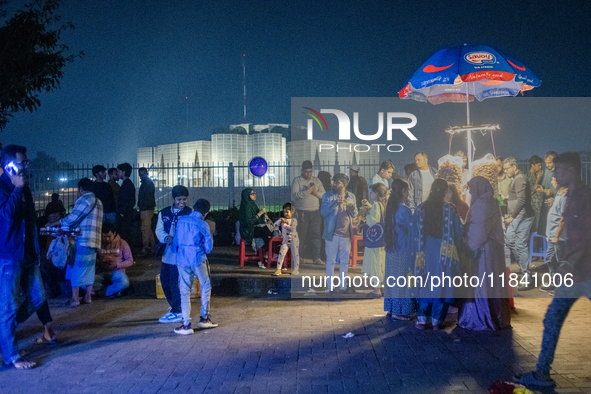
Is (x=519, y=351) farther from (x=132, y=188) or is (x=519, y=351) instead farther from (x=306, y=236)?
(x=132, y=188)

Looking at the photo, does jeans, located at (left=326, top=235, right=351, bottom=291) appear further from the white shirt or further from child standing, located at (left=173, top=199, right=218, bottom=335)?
A: child standing, located at (left=173, top=199, right=218, bottom=335)

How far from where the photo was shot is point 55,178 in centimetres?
1489

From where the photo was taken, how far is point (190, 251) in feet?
19.5

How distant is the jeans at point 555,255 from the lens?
14.1ft

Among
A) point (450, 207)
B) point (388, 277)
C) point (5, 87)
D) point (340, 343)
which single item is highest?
point (5, 87)

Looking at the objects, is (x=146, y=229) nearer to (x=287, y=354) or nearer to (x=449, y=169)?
(x=449, y=169)

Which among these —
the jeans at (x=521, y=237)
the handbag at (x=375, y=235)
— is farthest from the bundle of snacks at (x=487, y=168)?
the jeans at (x=521, y=237)

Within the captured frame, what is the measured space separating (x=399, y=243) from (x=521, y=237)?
10.4 ft

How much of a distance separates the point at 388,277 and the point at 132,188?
24.7 ft

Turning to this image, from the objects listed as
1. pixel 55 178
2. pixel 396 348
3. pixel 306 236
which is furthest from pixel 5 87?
pixel 396 348

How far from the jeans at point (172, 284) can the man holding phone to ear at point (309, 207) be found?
14.4ft

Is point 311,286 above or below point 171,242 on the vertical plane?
below

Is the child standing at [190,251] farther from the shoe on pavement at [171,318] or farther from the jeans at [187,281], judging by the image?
the shoe on pavement at [171,318]

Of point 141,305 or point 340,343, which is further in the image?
point 141,305
